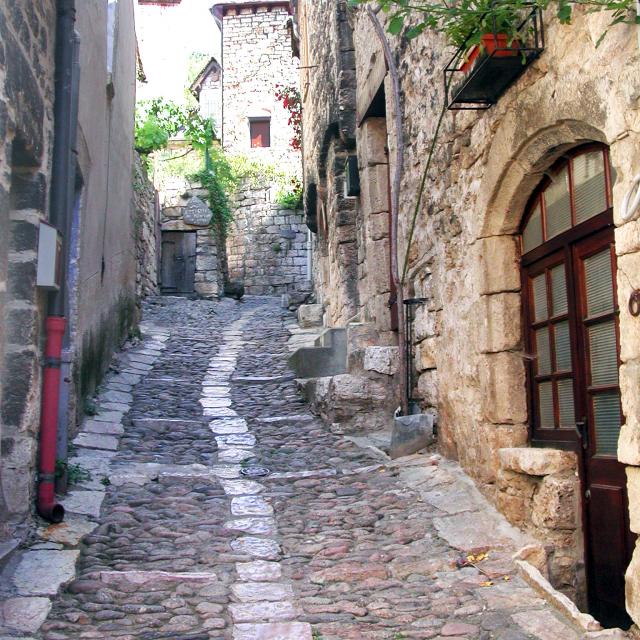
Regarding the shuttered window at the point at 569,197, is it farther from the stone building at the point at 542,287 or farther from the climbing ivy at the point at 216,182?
the climbing ivy at the point at 216,182

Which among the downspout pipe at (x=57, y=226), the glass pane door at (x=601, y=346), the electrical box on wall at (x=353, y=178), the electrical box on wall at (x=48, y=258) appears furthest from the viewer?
the electrical box on wall at (x=353, y=178)

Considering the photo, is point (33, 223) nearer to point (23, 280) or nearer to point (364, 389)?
point (23, 280)

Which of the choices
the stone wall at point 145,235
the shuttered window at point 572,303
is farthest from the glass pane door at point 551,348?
the stone wall at point 145,235

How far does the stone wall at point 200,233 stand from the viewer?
1830 cm

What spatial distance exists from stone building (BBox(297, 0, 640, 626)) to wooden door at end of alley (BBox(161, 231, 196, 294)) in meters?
12.9

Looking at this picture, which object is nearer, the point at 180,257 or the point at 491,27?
the point at 491,27

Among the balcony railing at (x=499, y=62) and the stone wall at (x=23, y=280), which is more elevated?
the balcony railing at (x=499, y=62)

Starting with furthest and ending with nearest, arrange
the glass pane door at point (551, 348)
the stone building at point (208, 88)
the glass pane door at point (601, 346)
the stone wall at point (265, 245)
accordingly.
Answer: the stone building at point (208, 88) → the stone wall at point (265, 245) → the glass pane door at point (551, 348) → the glass pane door at point (601, 346)

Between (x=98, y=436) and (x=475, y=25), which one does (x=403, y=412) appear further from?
(x=475, y=25)

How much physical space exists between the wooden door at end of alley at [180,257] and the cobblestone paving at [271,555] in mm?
11817

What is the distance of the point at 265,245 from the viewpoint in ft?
65.8

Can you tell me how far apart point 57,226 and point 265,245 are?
15.8m

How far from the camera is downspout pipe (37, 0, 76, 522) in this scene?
418 cm

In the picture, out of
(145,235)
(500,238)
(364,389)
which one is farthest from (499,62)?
(145,235)
